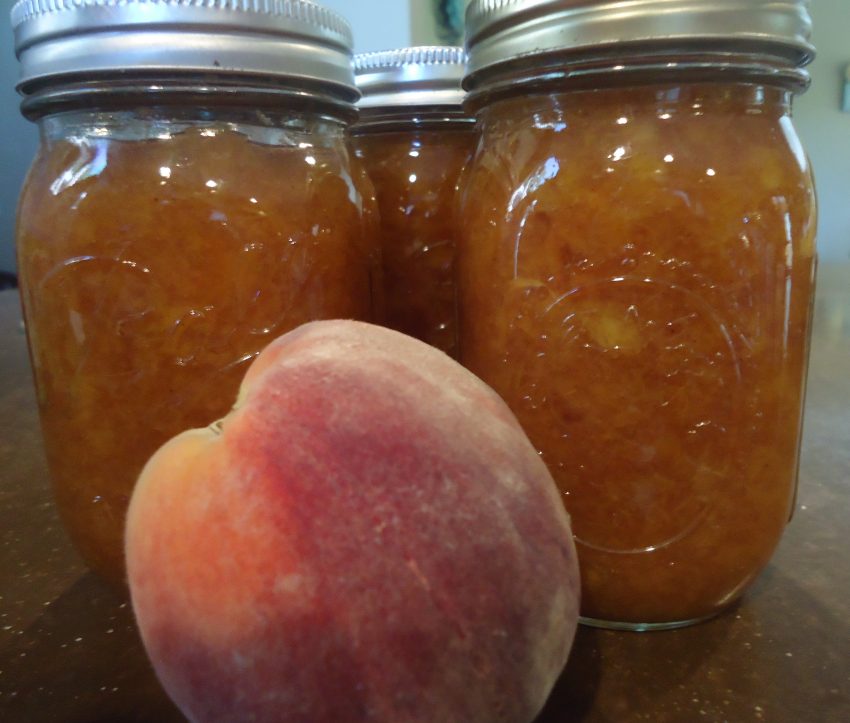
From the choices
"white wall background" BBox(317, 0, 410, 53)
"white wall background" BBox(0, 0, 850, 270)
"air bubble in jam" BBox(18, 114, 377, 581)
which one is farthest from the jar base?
"white wall background" BBox(0, 0, 850, 270)

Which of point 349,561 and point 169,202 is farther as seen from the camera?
point 169,202

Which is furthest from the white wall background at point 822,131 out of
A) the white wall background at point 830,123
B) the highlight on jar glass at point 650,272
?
the highlight on jar glass at point 650,272

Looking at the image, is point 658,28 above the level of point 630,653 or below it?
above

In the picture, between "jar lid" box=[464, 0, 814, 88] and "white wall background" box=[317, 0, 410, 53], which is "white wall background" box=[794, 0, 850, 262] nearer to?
"white wall background" box=[317, 0, 410, 53]

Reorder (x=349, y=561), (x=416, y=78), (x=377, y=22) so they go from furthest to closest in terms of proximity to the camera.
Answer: (x=377, y=22)
(x=416, y=78)
(x=349, y=561)

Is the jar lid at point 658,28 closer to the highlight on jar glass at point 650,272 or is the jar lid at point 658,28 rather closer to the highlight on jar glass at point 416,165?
the highlight on jar glass at point 650,272

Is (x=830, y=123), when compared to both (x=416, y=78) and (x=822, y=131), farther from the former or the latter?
(x=416, y=78)

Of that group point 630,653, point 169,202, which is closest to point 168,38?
point 169,202

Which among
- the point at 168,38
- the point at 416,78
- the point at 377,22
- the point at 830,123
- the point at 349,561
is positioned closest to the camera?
the point at 349,561
